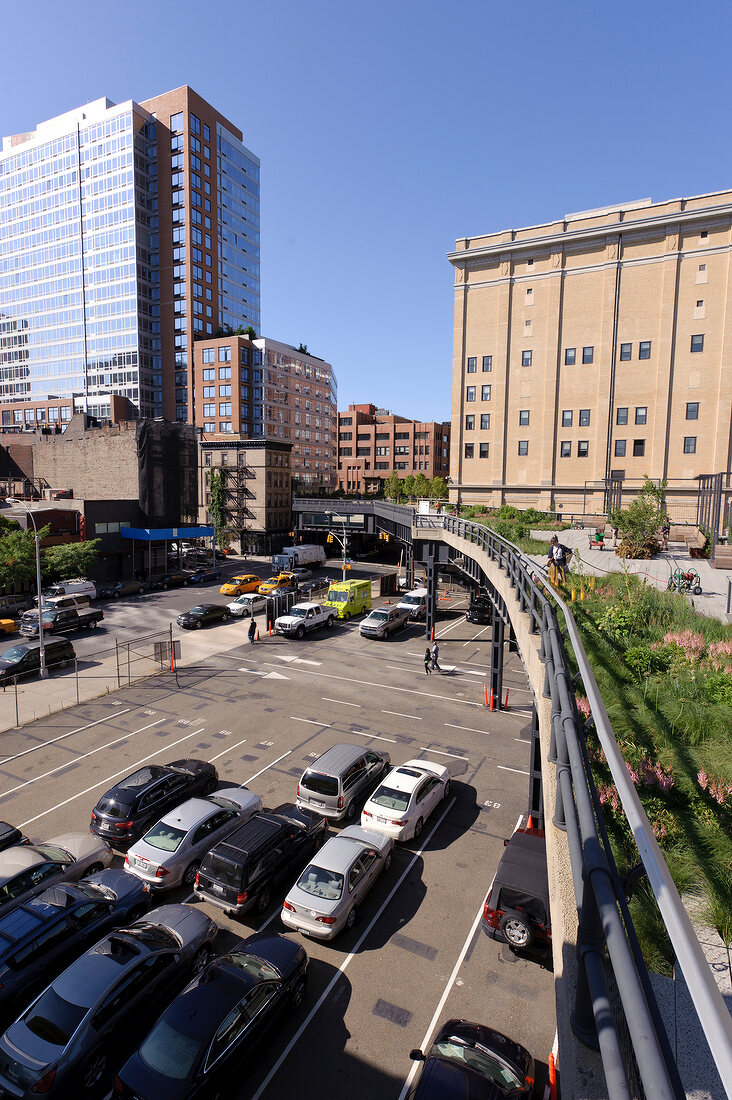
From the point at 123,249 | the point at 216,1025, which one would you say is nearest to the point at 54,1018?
the point at 216,1025

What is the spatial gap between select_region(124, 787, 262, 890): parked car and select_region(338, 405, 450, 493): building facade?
11177 centimetres

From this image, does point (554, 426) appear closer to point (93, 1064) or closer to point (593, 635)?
point (593, 635)

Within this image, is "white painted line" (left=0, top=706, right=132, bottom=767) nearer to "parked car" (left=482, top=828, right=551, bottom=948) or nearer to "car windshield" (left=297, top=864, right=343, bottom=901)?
"car windshield" (left=297, top=864, right=343, bottom=901)

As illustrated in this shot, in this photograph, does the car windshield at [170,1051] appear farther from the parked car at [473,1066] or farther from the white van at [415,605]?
the white van at [415,605]

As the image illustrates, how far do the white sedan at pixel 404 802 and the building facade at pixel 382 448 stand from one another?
110 metres

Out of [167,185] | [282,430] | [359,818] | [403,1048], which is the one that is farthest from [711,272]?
[167,185]

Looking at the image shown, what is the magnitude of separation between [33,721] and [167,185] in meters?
92.7

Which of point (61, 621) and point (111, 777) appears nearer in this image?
point (111, 777)

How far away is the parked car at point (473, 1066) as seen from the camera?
25.0ft

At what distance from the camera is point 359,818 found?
1664cm

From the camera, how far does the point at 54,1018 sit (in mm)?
8906

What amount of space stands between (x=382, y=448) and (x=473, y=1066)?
125 m

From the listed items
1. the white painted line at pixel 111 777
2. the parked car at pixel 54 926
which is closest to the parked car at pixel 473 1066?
the parked car at pixel 54 926

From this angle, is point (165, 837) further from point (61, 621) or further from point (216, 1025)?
point (61, 621)
